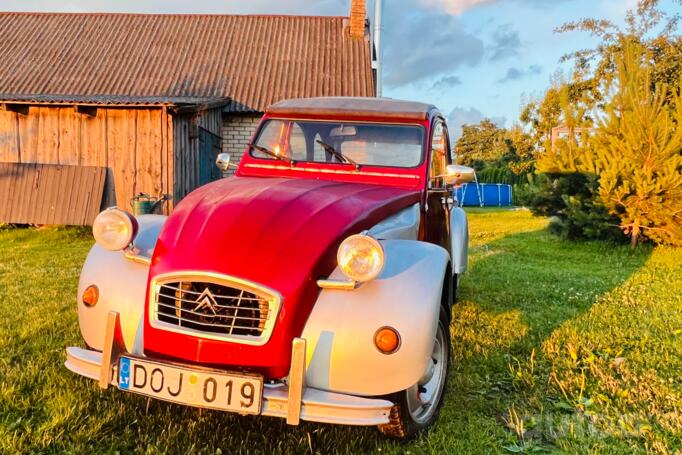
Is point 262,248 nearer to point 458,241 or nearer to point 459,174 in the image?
point 459,174

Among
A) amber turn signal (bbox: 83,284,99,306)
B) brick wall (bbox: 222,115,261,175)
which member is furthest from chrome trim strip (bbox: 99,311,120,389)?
brick wall (bbox: 222,115,261,175)

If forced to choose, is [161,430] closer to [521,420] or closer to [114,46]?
[521,420]

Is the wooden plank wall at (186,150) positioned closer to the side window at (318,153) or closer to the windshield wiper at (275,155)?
the windshield wiper at (275,155)

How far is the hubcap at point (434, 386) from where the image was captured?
2.90m

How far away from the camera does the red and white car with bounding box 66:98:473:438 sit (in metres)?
2.34

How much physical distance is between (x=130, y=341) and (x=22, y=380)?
48.8 inches

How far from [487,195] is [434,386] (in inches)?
1111

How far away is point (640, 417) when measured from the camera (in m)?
3.16

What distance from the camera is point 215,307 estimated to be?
95.6 inches

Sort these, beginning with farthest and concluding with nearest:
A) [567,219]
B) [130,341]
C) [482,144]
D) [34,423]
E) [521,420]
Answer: [482,144] → [567,219] → [521,420] → [34,423] → [130,341]

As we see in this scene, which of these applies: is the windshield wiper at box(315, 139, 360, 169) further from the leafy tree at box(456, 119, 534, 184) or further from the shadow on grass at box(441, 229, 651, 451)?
the leafy tree at box(456, 119, 534, 184)

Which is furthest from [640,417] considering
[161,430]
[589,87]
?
[589,87]

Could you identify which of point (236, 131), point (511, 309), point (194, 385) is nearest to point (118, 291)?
point (194, 385)

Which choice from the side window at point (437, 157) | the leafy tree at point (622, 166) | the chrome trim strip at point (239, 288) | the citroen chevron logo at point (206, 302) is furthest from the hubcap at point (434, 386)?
the leafy tree at point (622, 166)
